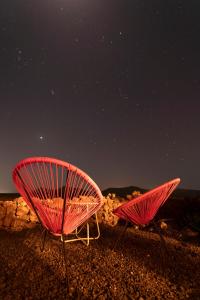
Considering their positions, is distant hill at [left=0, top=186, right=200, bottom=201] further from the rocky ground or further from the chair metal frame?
the chair metal frame

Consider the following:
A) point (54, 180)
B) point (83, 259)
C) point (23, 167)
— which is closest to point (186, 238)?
point (83, 259)

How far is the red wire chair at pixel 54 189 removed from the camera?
1907 millimetres

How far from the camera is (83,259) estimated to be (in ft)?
8.94

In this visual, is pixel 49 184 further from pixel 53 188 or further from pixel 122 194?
pixel 122 194

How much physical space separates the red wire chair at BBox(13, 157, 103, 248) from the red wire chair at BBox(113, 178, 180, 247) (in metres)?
0.40

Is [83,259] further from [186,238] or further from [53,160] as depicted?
[186,238]

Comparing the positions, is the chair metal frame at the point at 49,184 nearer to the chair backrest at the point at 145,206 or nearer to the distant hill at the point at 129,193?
the chair backrest at the point at 145,206

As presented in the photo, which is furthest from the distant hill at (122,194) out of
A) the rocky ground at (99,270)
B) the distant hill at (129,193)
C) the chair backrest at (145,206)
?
the chair backrest at (145,206)

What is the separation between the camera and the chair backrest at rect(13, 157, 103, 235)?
191cm

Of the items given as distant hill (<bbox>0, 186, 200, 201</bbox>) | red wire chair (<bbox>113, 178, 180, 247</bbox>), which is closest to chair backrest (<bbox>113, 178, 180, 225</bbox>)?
red wire chair (<bbox>113, 178, 180, 247</bbox>)

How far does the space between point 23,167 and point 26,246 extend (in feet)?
5.62

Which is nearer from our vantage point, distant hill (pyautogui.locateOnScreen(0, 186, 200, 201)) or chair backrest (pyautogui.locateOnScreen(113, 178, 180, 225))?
chair backrest (pyautogui.locateOnScreen(113, 178, 180, 225))

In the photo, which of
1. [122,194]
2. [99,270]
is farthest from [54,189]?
[122,194]

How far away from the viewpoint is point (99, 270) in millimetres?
2359
